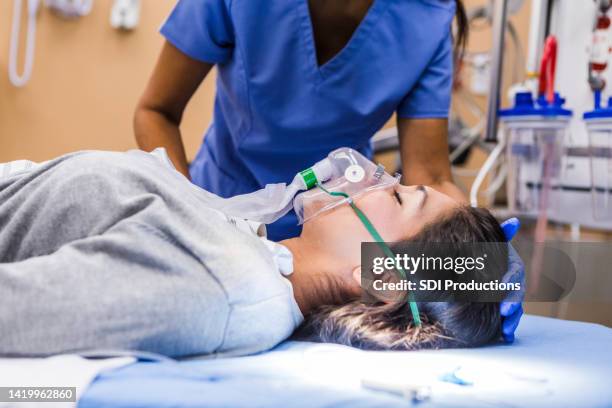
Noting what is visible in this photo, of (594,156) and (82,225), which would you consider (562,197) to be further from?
(82,225)

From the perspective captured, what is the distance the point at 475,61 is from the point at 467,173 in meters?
0.66

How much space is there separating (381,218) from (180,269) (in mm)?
456

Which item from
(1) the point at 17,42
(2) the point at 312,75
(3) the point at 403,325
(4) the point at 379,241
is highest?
(1) the point at 17,42

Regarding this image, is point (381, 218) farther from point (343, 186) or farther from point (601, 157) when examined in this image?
point (601, 157)

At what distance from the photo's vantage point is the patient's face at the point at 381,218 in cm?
126

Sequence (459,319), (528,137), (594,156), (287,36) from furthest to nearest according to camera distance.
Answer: (528,137), (594,156), (287,36), (459,319)

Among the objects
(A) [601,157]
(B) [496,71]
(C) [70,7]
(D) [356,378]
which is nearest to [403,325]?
(D) [356,378]

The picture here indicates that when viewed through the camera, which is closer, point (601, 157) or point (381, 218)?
point (381, 218)

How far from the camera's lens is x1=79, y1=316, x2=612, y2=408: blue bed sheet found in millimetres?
852

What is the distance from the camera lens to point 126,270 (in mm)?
→ 958

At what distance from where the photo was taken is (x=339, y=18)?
5.41 feet

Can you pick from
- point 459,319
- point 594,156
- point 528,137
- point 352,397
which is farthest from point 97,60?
point 352,397

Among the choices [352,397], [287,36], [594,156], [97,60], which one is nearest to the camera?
[352,397]

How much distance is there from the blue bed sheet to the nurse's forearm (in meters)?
0.72
